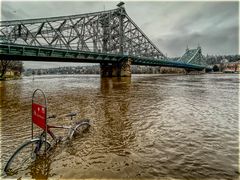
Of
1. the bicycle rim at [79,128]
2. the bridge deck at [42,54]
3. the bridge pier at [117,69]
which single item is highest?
the bridge deck at [42,54]

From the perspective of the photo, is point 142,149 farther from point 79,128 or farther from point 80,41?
point 80,41

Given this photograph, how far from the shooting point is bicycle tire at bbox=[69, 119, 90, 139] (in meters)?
6.50

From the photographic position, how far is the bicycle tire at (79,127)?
256 inches

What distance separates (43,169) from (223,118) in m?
8.39

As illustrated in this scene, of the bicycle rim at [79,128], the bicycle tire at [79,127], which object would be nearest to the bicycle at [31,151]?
the bicycle tire at [79,127]

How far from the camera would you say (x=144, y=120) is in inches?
351

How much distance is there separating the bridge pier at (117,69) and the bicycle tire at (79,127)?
56.0 m

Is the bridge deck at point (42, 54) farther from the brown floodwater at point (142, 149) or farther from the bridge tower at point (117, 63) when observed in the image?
the brown floodwater at point (142, 149)

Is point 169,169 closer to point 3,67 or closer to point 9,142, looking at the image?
point 9,142

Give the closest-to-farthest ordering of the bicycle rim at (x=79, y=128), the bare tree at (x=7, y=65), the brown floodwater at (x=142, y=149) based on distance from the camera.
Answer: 1. the brown floodwater at (x=142, y=149)
2. the bicycle rim at (x=79, y=128)
3. the bare tree at (x=7, y=65)

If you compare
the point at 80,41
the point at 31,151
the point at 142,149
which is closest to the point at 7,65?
the point at 80,41

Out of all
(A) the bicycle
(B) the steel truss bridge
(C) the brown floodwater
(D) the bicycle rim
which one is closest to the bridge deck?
(B) the steel truss bridge

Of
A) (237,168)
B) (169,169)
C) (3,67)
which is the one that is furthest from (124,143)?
(3,67)

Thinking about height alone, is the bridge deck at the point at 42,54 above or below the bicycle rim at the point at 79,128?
above
